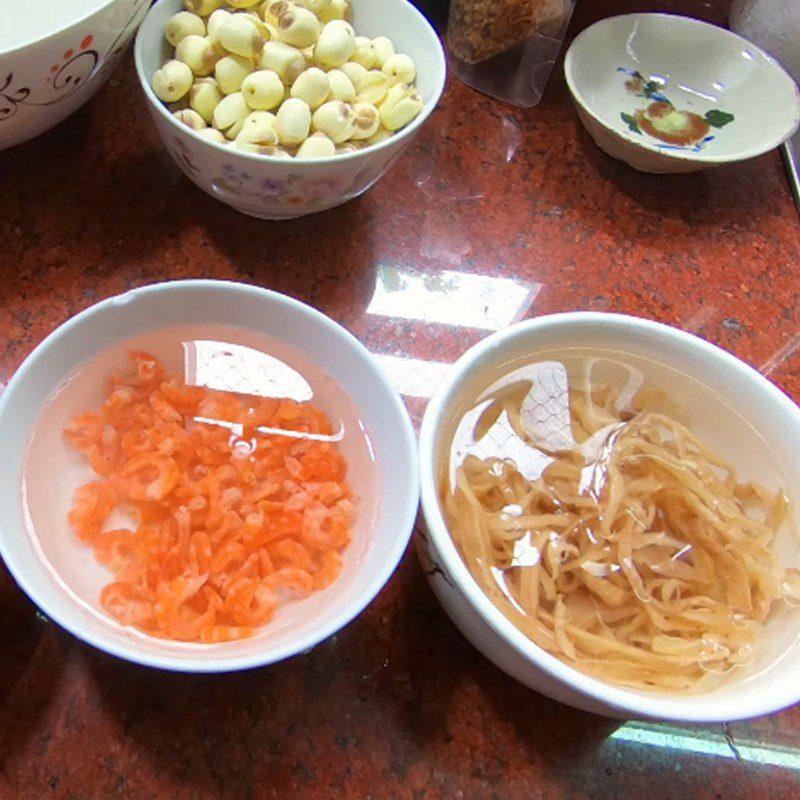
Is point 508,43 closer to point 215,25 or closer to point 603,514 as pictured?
point 215,25

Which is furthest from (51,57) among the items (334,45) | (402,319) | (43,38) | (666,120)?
(666,120)

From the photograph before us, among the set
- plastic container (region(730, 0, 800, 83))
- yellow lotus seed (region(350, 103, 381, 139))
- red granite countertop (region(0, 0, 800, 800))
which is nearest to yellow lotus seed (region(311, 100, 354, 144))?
yellow lotus seed (region(350, 103, 381, 139))

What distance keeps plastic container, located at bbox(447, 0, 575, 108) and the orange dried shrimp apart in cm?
47

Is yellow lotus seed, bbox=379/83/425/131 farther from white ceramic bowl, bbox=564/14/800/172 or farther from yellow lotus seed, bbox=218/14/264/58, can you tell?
white ceramic bowl, bbox=564/14/800/172

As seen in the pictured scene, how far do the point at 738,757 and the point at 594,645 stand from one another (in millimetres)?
151

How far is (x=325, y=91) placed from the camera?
0.70 metres

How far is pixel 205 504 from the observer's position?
57 cm

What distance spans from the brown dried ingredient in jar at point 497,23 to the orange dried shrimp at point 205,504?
18.7 inches

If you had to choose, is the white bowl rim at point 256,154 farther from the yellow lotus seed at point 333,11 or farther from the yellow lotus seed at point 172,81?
the yellow lotus seed at point 333,11

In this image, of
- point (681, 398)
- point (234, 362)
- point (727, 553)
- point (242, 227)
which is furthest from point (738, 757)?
point (242, 227)

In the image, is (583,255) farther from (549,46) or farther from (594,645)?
(594,645)

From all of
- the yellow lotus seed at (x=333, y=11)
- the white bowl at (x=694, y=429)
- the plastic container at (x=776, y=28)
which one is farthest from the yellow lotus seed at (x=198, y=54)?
the plastic container at (x=776, y=28)

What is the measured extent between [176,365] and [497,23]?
51 cm

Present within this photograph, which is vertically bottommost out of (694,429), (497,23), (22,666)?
(22,666)
